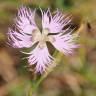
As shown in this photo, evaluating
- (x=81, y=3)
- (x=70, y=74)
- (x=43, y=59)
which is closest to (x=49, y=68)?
(x=43, y=59)

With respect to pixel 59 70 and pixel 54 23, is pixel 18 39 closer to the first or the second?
pixel 54 23

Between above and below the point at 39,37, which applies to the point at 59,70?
below

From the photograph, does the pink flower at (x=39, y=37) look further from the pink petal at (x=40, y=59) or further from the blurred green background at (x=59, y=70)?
the blurred green background at (x=59, y=70)

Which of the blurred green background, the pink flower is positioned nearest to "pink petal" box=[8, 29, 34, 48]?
the pink flower

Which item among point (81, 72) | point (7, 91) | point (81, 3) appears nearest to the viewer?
point (7, 91)

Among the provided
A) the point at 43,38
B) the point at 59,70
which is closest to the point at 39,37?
the point at 43,38

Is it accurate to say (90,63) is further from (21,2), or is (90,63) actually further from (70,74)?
(21,2)

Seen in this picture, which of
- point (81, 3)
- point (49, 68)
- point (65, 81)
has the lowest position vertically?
point (65, 81)

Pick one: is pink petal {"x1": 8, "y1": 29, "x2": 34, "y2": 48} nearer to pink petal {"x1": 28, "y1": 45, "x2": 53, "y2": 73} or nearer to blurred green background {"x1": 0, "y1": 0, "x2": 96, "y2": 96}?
pink petal {"x1": 28, "y1": 45, "x2": 53, "y2": 73}
